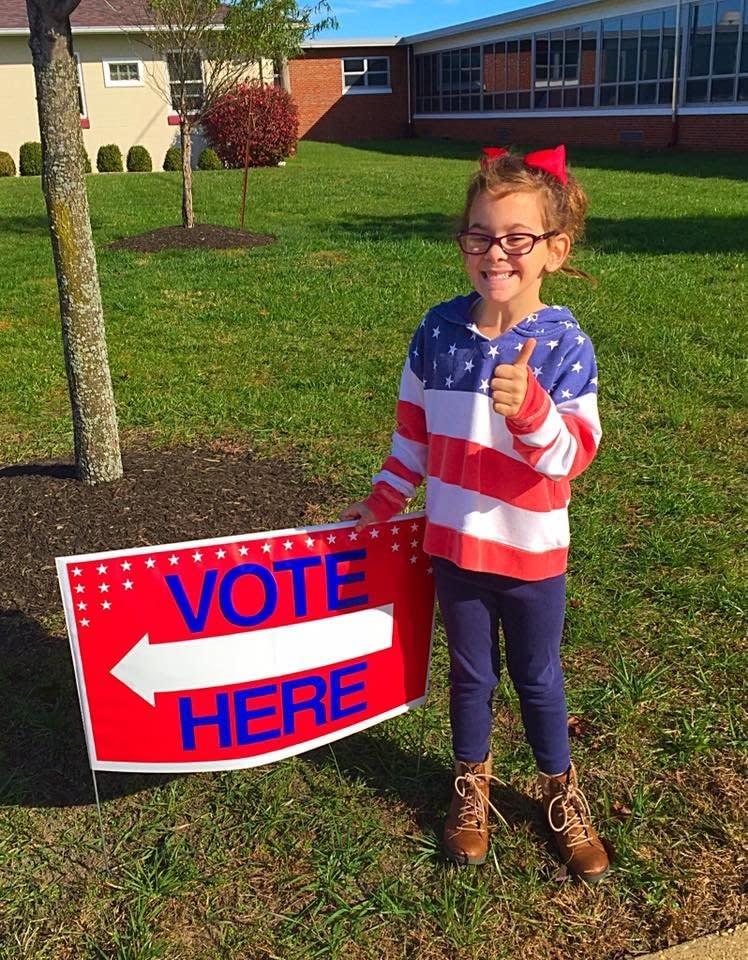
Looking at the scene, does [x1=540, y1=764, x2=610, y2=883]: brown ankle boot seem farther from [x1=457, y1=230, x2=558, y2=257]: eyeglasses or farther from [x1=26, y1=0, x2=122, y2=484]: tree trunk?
[x1=26, y1=0, x2=122, y2=484]: tree trunk

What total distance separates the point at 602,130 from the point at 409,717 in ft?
90.1

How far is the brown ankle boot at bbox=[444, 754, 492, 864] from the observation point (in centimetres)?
232

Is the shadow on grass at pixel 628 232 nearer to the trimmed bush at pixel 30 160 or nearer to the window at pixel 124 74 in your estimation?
the trimmed bush at pixel 30 160

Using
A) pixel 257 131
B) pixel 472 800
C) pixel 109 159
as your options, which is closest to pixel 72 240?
pixel 472 800

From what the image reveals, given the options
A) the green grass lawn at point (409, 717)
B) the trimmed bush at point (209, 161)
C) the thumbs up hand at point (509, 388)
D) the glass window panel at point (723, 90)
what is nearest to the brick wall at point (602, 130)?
the glass window panel at point (723, 90)

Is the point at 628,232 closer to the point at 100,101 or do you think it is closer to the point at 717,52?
the point at 717,52

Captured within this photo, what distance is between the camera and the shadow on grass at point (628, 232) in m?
9.77

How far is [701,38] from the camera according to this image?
23.1 metres

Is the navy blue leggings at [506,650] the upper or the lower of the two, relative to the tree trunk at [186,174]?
lower

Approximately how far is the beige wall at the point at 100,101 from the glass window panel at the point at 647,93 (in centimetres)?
1264

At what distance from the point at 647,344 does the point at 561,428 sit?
4.82 metres

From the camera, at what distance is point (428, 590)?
7.95 ft

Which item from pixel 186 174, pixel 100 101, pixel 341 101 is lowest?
pixel 186 174

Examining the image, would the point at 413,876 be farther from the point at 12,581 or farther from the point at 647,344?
the point at 647,344
